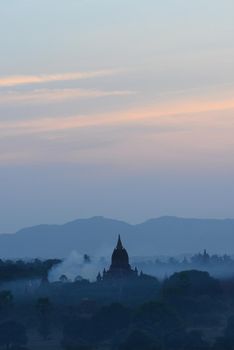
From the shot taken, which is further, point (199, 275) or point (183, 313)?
point (199, 275)

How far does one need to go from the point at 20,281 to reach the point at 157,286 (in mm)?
17527

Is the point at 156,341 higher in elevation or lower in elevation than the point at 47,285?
lower

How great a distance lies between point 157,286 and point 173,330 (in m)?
38.4

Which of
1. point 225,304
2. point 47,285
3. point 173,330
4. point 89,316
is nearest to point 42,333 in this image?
point 89,316

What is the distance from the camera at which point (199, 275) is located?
163 m

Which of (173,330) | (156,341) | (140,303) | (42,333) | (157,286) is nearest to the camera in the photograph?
(156,341)

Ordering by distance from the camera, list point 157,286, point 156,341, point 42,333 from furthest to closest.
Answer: point 157,286, point 42,333, point 156,341

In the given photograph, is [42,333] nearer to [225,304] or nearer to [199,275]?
[225,304]

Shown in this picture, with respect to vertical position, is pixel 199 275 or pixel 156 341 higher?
pixel 199 275

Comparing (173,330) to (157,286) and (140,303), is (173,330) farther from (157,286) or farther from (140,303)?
(157,286)

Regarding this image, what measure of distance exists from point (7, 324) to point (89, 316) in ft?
31.5

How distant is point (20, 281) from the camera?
168000 mm

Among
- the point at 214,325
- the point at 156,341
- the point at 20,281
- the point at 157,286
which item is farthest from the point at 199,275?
the point at 156,341

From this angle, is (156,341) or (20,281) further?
(20,281)
